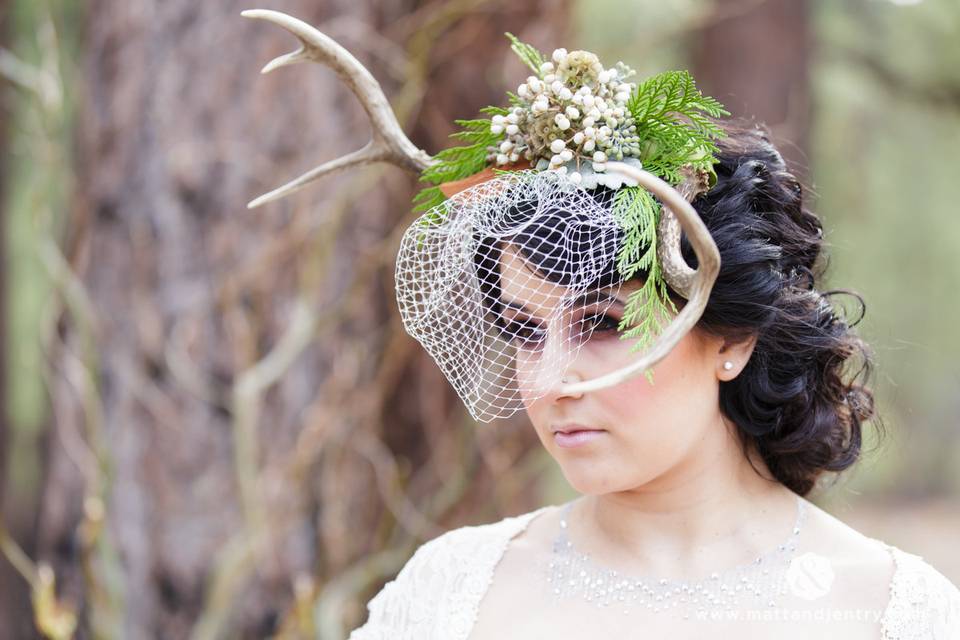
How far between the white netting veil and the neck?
308 mm

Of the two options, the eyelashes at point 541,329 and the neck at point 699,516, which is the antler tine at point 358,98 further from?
the neck at point 699,516

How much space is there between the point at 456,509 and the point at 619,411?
Result: 205 centimetres

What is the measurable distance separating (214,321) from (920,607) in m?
1.91

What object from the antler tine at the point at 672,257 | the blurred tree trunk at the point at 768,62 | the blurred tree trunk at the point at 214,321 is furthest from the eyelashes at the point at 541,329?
the blurred tree trunk at the point at 768,62

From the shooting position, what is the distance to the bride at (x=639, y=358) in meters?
1.54

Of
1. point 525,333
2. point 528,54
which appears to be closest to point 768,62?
point 528,54

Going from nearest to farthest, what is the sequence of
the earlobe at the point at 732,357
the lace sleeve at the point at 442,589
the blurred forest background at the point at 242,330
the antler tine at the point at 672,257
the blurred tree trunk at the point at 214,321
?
the antler tine at the point at 672,257 < the earlobe at the point at 732,357 < the lace sleeve at the point at 442,589 < the blurred forest background at the point at 242,330 < the blurred tree trunk at the point at 214,321

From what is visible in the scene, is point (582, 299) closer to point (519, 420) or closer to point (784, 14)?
point (519, 420)

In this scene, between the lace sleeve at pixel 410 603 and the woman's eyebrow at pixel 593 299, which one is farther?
the lace sleeve at pixel 410 603

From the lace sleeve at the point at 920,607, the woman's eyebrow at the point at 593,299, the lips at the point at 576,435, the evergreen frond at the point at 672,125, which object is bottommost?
the lace sleeve at the point at 920,607

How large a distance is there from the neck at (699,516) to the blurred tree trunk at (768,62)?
2.84 meters

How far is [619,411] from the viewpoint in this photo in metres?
1.54

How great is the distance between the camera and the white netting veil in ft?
4.98

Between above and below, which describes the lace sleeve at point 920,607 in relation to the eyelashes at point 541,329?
below
